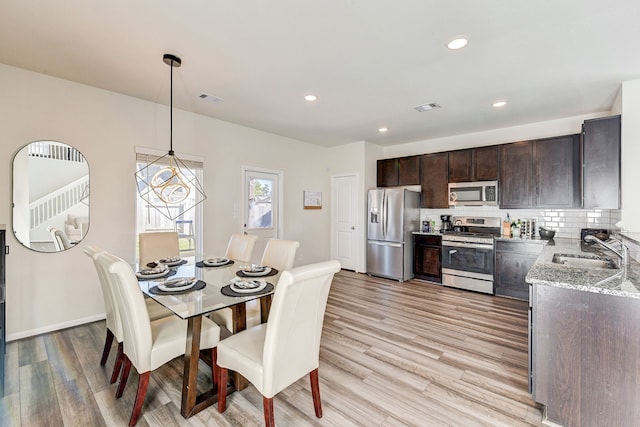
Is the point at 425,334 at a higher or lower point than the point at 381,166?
lower

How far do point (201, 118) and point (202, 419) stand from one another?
367 centimetres

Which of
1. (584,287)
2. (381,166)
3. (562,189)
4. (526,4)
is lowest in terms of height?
(584,287)

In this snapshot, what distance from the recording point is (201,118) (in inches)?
163

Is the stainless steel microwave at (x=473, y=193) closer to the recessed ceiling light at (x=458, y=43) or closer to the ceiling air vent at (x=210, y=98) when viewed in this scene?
the recessed ceiling light at (x=458, y=43)

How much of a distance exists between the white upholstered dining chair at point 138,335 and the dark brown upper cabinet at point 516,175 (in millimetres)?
4526

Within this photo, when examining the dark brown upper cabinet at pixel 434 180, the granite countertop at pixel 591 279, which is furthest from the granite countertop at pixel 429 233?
the granite countertop at pixel 591 279

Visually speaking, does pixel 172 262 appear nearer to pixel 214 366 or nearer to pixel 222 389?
pixel 214 366

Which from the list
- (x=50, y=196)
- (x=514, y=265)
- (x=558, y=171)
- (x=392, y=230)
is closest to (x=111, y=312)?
(x=50, y=196)

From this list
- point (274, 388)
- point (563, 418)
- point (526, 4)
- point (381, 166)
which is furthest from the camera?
point (381, 166)

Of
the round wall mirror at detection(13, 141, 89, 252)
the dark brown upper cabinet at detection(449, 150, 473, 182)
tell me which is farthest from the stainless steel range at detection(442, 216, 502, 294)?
the round wall mirror at detection(13, 141, 89, 252)

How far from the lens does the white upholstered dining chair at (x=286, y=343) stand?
1.48 meters

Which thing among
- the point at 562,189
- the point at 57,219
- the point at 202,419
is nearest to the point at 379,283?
the point at 562,189

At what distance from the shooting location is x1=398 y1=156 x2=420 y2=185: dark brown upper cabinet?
537 cm

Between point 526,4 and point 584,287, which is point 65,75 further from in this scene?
point 584,287
